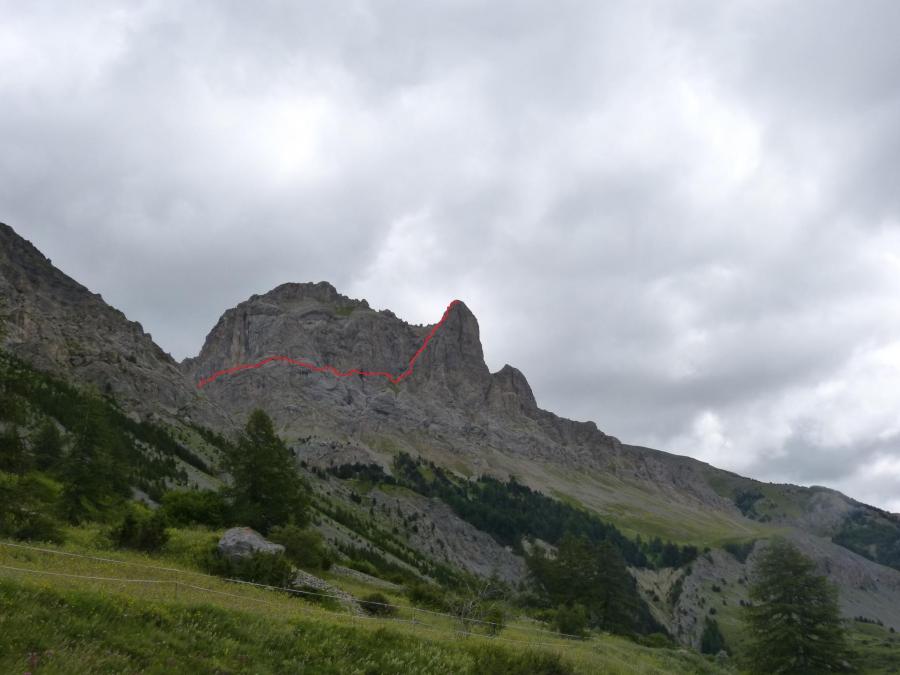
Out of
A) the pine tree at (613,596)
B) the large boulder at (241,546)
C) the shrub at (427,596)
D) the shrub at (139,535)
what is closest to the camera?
the large boulder at (241,546)

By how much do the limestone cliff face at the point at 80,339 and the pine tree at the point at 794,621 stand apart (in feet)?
412

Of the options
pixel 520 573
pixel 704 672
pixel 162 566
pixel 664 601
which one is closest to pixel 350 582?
pixel 162 566

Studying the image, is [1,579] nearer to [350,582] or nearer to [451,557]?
[350,582]

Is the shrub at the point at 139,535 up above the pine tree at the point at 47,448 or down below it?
below

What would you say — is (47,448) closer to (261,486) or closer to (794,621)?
(261,486)

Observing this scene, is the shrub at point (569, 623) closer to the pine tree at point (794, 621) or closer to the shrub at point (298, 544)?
the pine tree at point (794, 621)

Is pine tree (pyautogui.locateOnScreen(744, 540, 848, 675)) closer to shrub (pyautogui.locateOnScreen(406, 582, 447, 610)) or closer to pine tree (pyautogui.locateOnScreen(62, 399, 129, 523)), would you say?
shrub (pyautogui.locateOnScreen(406, 582, 447, 610))

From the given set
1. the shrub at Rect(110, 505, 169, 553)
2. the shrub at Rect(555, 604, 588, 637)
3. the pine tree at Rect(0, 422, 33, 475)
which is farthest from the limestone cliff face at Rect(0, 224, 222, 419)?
the shrub at Rect(555, 604, 588, 637)

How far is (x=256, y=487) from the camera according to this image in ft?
147

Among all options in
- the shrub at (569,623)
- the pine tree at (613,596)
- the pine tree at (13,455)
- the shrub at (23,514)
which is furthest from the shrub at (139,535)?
the pine tree at (613,596)

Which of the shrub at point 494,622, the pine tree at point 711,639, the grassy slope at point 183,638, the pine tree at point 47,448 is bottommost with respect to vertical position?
→ the pine tree at point 711,639

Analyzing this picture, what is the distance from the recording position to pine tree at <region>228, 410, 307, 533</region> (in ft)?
144

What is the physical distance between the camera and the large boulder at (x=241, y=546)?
3061 cm

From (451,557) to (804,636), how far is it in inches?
4885
